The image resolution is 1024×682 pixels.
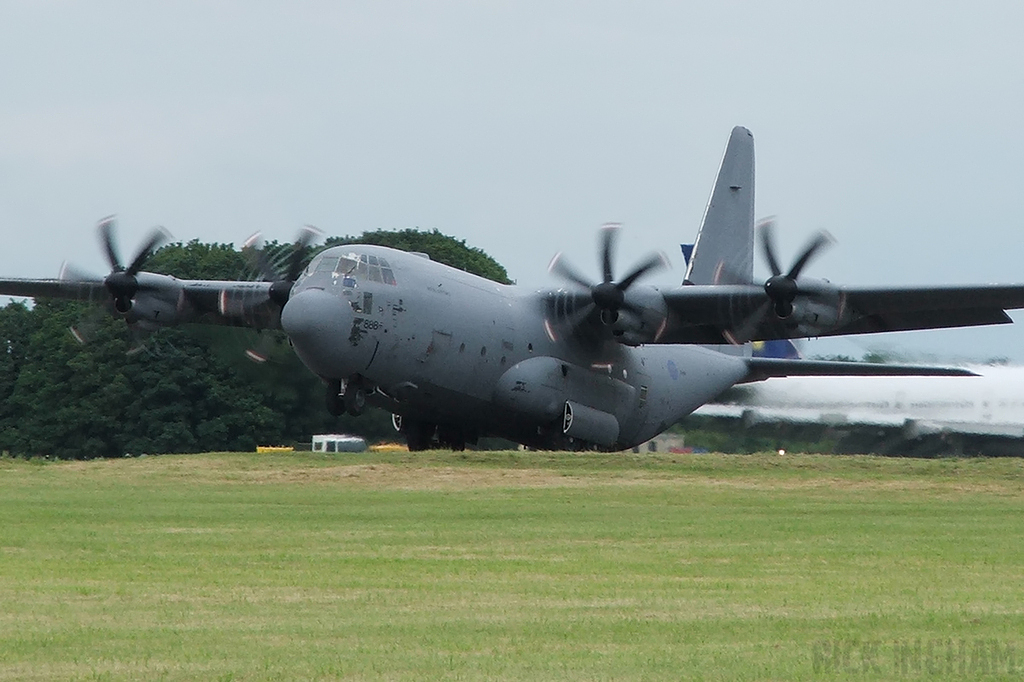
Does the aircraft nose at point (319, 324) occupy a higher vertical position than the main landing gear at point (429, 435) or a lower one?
higher

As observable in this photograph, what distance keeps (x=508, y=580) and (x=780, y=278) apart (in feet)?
61.7

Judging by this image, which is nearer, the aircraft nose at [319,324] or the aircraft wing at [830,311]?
the aircraft nose at [319,324]

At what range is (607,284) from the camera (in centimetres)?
3359

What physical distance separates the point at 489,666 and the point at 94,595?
4397 mm

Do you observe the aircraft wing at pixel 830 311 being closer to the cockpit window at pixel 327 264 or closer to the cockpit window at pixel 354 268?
the cockpit window at pixel 354 268

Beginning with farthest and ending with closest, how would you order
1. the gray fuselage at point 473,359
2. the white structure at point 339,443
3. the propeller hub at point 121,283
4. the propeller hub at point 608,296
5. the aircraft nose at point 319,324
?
the white structure at point 339,443 < the propeller hub at point 121,283 < the propeller hub at point 608,296 < the gray fuselage at point 473,359 < the aircraft nose at point 319,324

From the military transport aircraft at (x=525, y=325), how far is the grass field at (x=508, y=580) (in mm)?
5301

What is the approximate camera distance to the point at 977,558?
15.6m

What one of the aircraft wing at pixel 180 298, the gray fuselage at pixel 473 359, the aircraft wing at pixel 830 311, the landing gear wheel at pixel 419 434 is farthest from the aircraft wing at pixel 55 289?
the aircraft wing at pixel 830 311

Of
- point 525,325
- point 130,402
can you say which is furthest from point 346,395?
point 130,402

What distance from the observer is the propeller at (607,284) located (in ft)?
109

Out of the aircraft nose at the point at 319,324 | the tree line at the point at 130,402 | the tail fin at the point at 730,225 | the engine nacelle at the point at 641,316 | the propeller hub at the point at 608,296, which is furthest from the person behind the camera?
the tree line at the point at 130,402

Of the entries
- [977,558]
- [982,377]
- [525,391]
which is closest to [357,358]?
[525,391]

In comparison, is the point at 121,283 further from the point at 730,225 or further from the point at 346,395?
the point at 730,225
